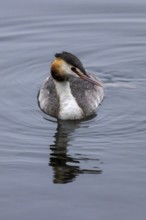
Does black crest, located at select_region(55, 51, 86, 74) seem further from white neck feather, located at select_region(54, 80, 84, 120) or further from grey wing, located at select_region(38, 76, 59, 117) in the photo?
grey wing, located at select_region(38, 76, 59, 117)

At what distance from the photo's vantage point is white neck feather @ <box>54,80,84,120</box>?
13.5 m

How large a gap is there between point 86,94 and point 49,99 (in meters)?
0.74

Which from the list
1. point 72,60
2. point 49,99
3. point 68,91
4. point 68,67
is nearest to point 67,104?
point 68,91

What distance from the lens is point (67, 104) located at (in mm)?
13609

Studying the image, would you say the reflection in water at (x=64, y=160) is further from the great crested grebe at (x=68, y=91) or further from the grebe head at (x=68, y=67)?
the grebe head at (x=68, y=67)

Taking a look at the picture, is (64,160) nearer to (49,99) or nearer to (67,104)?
(67,104)

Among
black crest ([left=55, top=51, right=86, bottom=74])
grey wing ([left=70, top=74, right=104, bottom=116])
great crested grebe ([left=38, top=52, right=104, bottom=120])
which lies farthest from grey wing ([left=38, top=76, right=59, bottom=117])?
black crest ([left=55, top=51, right=86, bottom=74])

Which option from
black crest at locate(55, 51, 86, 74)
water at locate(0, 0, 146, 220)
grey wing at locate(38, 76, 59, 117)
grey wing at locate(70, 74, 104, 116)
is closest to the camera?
water at locate(0, 0, 146, 220)

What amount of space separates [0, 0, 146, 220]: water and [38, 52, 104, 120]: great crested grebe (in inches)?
8.2

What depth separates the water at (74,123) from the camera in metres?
10.3

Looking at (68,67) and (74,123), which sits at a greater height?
(68,67)

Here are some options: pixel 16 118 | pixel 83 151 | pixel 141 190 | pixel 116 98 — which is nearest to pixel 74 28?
pixel 116 98

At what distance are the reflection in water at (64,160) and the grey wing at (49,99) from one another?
66 centimetres

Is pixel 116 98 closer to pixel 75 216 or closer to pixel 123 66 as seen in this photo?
pixel 123 66
